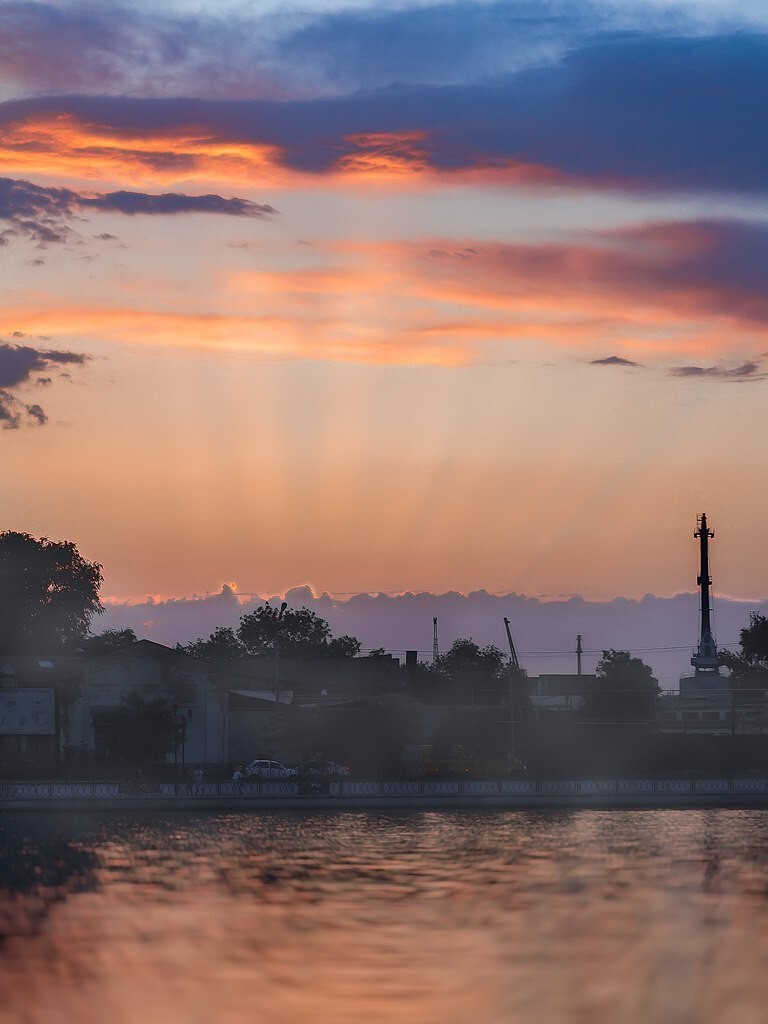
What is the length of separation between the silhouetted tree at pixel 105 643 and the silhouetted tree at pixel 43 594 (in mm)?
2195

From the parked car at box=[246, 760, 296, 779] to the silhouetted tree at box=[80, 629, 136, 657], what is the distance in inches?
2289

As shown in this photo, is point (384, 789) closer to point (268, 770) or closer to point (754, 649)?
point (268, 770)

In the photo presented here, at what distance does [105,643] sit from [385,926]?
152 m

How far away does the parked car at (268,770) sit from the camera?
85250mm

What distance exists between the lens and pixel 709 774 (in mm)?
88938

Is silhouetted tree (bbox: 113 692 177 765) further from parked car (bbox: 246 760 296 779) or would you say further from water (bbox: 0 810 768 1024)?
water (bbox: 0 810 768 1024)

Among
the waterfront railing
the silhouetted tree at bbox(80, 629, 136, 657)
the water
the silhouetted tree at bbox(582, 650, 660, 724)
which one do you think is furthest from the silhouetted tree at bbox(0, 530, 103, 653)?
the water

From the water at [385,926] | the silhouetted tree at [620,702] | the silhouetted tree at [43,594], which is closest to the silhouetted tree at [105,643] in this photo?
the silhouetted tree at [43,594]

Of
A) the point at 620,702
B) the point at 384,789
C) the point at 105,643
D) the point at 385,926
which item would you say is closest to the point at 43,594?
the point at 105,643

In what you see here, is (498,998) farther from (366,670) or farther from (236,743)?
(366,670)

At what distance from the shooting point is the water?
24.0 m

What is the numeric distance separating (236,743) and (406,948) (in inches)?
2796

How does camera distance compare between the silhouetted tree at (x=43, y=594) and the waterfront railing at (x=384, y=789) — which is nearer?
the waterfront railing at (x=384, y=789)

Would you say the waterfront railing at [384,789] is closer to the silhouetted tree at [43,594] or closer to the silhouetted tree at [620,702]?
the silhouetted tree at [620,702]
